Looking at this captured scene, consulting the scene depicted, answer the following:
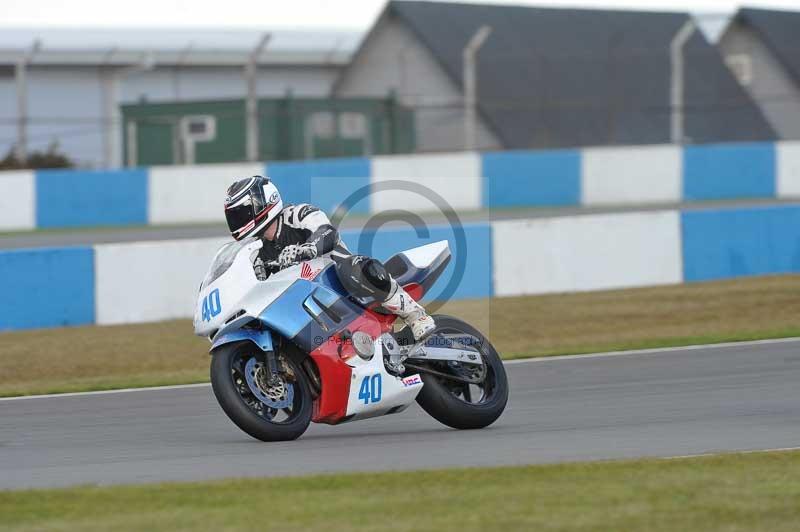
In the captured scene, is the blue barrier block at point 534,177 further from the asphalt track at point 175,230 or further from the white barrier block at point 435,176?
the asphalt track at point 175,230

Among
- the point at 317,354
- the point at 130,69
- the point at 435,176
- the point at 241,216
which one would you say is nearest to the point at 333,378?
the point at 317,354

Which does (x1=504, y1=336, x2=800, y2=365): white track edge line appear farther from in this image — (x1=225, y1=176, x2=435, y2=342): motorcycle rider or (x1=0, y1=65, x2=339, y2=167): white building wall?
(x1=0, y1=65, x2=339, y2=167): white building wall

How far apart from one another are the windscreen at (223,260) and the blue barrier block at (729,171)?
61.4 ft

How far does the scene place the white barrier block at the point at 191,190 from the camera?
2241cm

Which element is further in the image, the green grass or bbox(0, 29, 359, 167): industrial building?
bbox(0, 29, 359, 167): industrial building

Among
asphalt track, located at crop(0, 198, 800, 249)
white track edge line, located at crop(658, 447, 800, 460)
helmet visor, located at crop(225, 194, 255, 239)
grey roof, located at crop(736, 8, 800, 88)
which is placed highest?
grey roof, located at crop(736, 8, 800, 88)

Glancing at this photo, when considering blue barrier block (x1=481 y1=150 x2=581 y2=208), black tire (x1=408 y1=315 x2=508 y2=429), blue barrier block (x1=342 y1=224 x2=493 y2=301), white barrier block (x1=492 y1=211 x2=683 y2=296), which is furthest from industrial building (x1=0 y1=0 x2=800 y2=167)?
black tire (x1=408 y1=315 x2=508 y2=429)

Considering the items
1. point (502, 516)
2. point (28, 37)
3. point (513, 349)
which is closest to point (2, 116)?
point (28, 37)

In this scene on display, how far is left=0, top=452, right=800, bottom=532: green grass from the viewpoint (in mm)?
5324

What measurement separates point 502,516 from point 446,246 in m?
3.00

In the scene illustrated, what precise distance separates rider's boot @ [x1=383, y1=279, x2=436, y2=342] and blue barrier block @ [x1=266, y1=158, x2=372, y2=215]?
47.4 feet

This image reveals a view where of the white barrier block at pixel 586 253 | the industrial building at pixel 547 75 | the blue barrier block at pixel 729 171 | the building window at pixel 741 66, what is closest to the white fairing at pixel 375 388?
the white barrier block at pixel 586 253

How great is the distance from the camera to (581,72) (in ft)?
113

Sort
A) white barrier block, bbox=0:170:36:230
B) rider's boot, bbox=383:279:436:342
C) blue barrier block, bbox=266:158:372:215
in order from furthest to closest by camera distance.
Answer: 1. blue barrier block, bbox=266:158:372:215
2. white barrier block, bbox=0:170:36:230
3. rider's boot, bbox=383:279:436:342
